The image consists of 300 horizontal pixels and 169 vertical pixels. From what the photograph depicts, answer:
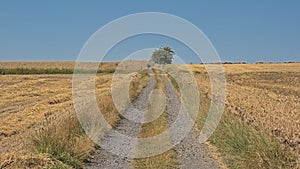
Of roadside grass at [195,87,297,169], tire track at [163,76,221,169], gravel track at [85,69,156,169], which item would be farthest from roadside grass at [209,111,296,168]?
gravel track at [85,69,156,169]

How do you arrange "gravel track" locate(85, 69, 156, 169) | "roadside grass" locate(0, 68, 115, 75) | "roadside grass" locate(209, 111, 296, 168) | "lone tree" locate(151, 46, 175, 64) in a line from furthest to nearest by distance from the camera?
"lone tree" locate(151, 46, 175, 64)
"roadside grass" locate(0, 68, 115, 75)
"gravel track" locate(85, 69, 156, 169)
"roadside grass" locate(209, 111, 296, 168)

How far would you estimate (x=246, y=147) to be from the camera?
11875 mm

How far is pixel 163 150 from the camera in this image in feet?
44.6

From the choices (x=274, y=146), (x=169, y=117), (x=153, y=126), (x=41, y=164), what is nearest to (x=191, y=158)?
(x=274, y=146)

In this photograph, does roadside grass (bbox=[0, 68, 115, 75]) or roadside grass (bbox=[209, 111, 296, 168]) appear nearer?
roadside grass (bbox=[209, 111, 296, 168])

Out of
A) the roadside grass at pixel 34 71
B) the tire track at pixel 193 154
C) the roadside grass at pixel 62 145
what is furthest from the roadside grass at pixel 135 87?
the roadside grass at pixel 34 71

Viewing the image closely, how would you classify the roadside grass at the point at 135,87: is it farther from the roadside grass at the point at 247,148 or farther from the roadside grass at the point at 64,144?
the roadside grass at the point at 64,144

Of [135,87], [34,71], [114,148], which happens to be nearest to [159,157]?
[114,148]

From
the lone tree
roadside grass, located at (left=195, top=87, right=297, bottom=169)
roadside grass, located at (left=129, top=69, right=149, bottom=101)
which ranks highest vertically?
the lone tree

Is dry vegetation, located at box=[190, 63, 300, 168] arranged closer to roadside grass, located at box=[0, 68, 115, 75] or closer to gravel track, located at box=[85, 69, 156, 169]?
gravel track, located at box=[85, 69, 156, 169]

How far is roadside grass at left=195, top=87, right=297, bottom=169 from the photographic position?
9.84 meters

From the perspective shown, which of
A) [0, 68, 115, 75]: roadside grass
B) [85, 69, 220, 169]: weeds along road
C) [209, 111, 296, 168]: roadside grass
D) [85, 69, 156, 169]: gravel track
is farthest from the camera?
[0, 68, 115, 75]: roadside grass

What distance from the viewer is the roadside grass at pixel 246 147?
984 centimetres

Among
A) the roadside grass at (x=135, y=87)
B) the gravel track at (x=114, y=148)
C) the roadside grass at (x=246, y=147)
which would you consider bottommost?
the gravel track at (x=114, y=148)
